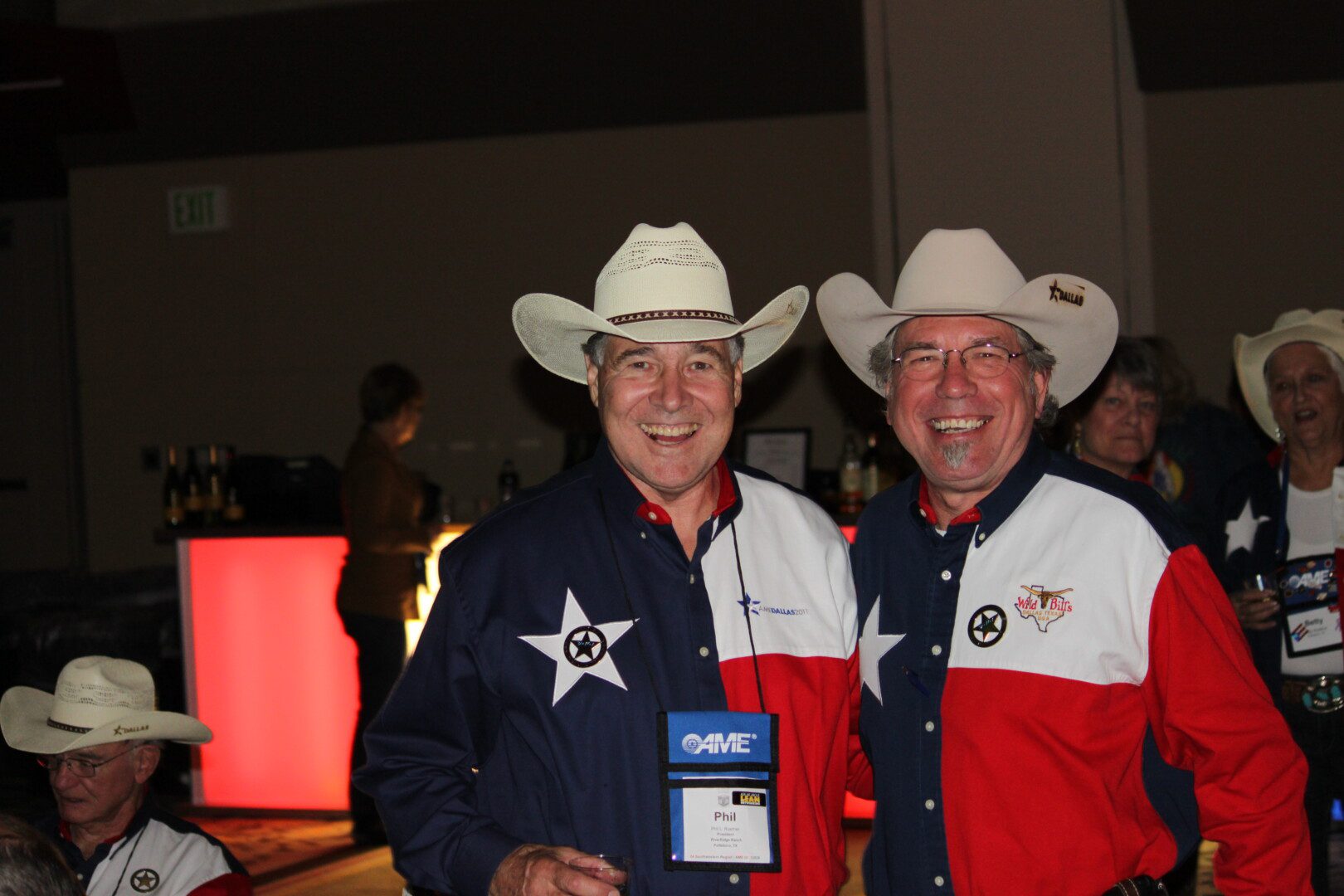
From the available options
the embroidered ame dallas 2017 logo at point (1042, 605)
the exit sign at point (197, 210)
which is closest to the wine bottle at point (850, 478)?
the embroidered ame dallas 2017 logo at point (1042, 605)

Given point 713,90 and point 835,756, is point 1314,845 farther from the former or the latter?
point 713,90

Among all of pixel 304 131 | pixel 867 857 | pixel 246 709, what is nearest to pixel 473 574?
pixel 867 857

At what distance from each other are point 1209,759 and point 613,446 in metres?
0.96

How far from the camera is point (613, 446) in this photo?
6.81 feet

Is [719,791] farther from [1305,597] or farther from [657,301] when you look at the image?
[1305,597]

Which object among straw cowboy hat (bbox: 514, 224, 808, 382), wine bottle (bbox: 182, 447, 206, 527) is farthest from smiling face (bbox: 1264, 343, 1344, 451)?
wine bottle (bbox: 182, 447, 206, 527)

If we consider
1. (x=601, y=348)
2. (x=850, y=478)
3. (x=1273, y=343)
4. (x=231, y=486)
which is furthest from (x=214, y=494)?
(x=1273, y=343)

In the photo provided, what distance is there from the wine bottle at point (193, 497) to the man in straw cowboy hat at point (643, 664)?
4321mm

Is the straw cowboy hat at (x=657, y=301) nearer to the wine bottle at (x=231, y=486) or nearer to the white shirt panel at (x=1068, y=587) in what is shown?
the white shirt panel at (x=1068, y=587)

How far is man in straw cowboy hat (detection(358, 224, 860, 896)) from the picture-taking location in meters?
1.86

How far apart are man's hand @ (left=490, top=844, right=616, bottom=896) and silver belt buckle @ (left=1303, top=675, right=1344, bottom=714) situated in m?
2.29

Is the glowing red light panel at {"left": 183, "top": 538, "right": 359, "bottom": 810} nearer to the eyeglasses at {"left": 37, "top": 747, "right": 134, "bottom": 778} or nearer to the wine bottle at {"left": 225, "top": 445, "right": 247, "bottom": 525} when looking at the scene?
the wine bottle at {"left": 225, "top": 445, "right": 247, "bottom": 525}

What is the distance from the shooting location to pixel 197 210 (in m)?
8.66

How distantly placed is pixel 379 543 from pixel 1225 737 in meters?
3.71
